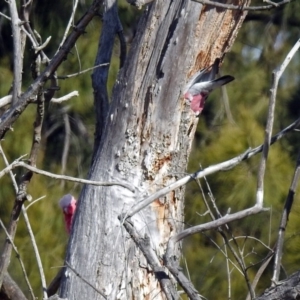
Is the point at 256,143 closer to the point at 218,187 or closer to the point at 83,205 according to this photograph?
the point at 218,187

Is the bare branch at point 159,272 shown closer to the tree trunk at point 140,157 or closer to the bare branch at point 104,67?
the tree trunk at point 140,157

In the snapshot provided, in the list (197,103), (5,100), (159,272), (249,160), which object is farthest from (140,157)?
(249,160)

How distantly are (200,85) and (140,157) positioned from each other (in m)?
0.25

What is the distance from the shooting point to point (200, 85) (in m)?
2.02

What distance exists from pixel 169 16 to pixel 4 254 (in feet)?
2.32

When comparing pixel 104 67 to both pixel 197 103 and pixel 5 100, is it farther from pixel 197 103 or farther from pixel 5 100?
pixel 5 100

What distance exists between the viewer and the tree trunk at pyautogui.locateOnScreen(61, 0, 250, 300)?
187 cm

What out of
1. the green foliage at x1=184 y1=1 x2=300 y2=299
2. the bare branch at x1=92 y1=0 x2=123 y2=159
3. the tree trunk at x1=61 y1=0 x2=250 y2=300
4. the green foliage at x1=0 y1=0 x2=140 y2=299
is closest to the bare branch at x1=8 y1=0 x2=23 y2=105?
the tree trunk at x1=61 y1=0 x2=250 y2=300

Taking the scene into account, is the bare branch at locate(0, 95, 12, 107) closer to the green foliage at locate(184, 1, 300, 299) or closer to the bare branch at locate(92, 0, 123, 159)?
the bare branch at locate(92, 0, 123, 159)

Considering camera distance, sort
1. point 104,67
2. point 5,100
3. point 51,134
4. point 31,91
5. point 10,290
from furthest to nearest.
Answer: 1. point 51,134
2. point 104,67
3. point 10,290
4. point 5,100
5. point 31,91

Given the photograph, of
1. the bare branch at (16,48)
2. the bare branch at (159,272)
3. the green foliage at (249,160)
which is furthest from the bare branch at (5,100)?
the green foliage at (249,160)

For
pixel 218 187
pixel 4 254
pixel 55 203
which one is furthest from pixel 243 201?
pixel 4 254

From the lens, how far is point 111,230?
1877 mm

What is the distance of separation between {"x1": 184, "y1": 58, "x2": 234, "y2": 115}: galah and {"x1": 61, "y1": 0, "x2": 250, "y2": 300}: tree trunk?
1.0 inches
